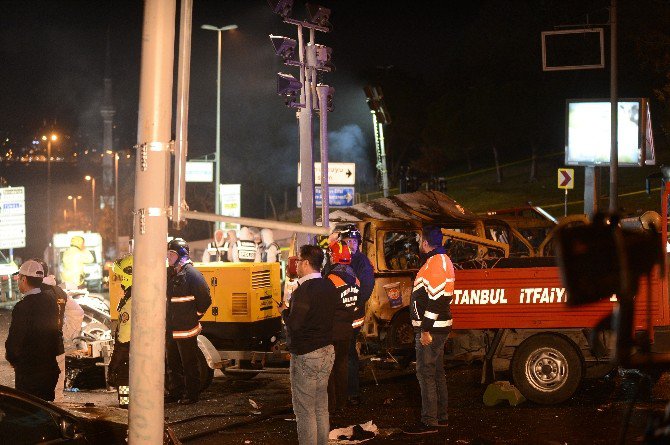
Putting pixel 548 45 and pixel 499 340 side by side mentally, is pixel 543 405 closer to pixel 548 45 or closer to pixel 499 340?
pixel 499 340

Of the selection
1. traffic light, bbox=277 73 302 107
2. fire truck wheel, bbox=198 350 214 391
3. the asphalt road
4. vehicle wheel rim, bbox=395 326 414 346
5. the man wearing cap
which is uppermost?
traffic light, bbox=277 73 302 107

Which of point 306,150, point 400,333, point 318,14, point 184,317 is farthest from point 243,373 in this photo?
point 318,14

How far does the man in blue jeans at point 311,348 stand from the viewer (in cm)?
768

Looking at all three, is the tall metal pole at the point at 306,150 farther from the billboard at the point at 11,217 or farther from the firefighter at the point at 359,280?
the billboard at the point at 11,217

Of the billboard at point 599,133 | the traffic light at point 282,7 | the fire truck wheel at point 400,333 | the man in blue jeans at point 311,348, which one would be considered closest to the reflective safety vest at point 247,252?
the traffic light at point 282,7

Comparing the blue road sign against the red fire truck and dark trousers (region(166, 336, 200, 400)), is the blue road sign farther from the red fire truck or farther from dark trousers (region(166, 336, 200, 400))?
dark trousers (region(166, 336, 200, 400))

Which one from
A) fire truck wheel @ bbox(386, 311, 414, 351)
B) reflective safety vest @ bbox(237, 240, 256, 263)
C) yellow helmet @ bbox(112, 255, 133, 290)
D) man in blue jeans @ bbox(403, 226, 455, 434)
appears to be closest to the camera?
man in blue jeans @ bbox(403, 226, 455, 434)

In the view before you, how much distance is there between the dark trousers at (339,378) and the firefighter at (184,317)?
189 cm

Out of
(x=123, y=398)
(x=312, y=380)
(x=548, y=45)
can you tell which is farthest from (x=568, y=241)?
(x=548, y=45)

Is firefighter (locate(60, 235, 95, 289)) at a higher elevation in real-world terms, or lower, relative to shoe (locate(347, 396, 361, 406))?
higher

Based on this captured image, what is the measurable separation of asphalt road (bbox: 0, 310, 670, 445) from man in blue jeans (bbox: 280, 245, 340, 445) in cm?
174

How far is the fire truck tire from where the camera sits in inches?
424

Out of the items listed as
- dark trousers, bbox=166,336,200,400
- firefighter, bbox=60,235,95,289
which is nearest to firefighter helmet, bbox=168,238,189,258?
dark trousers, bbox=166,336,200,400

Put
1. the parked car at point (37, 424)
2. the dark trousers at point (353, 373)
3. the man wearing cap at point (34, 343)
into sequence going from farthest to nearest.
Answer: the dark trousers at point (353, 373) → the man wearing cap at point (34, 343) → the parked car at point (37, 424)
